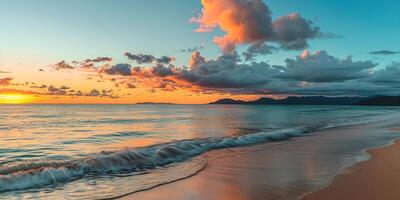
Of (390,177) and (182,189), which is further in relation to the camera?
(390,177)

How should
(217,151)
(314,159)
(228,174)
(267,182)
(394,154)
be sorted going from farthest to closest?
(217,151) < (394,154) < (314,159) < (228,174) < (267,182)

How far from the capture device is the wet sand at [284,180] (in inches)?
362

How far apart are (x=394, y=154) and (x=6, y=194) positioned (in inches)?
609

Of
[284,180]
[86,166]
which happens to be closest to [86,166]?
[86,166]

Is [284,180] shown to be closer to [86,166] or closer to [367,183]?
[367,183]

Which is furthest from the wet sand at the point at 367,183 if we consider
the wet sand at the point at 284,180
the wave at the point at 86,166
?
the wave at the point at 86,166

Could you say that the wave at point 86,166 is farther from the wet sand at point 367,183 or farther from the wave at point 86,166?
the wet sand at point 367,183

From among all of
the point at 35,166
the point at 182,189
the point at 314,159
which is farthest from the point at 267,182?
the point at 35,166

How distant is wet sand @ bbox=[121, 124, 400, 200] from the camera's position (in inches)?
A: 362

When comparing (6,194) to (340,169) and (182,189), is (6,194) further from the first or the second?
(340,169)

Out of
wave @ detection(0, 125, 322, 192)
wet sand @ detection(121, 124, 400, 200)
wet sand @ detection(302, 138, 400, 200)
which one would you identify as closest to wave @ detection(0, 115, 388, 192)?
wave @ detection(0, 125, 322, 192)

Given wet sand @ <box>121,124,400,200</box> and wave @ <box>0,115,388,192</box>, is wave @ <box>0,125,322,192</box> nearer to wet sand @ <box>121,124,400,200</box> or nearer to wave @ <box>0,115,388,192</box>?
wave @ <box>0,115,388,192</box>

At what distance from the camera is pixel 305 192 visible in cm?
934

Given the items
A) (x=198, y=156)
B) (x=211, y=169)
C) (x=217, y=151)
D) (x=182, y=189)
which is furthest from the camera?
(x=217, y=151)
